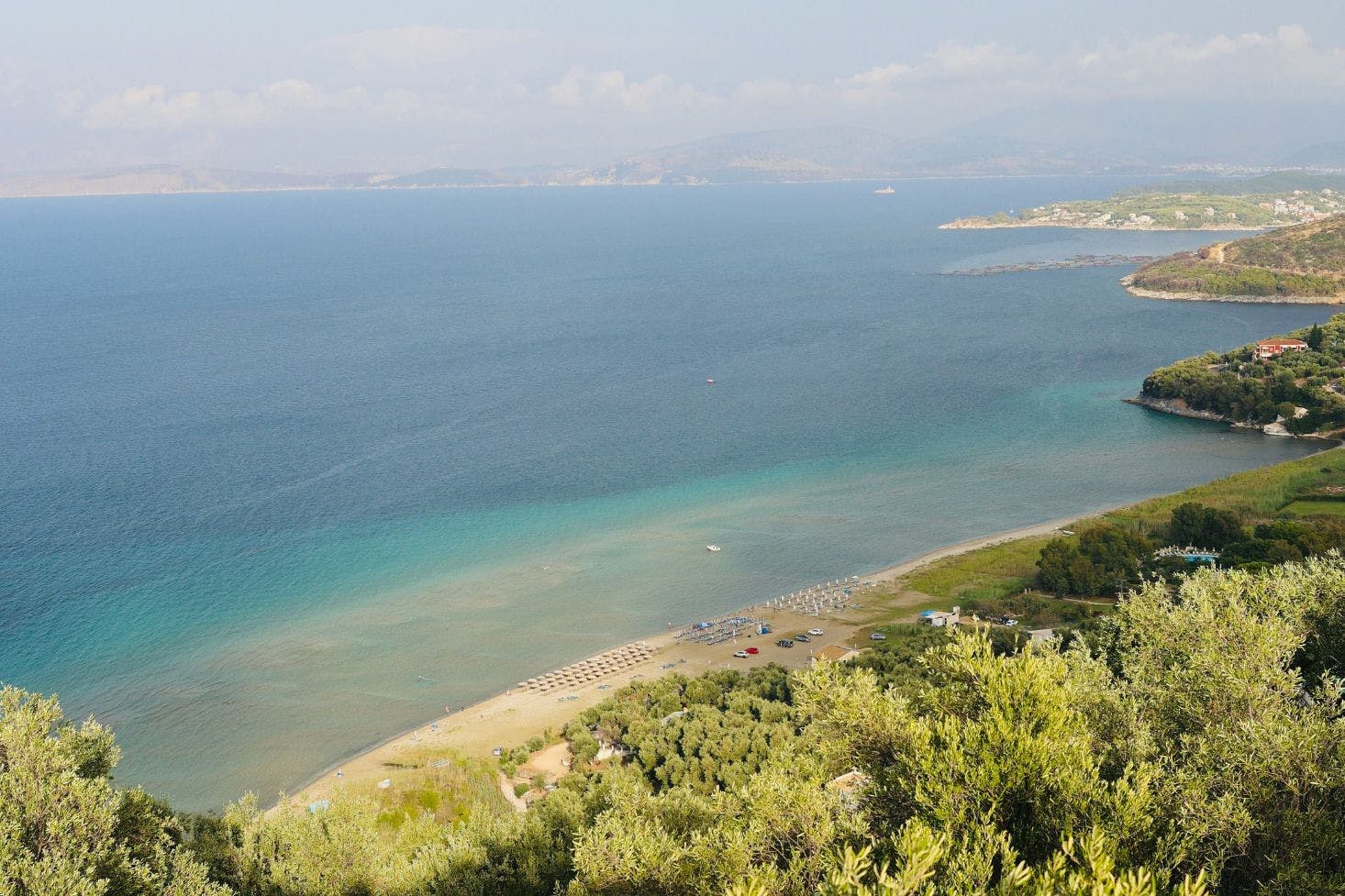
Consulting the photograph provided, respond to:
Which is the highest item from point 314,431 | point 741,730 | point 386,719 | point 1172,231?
point 1172,231

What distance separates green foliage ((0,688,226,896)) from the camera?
1230cm

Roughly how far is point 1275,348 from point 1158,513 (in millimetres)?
38928

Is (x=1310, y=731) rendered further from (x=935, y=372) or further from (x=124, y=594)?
(x=935, y=372)

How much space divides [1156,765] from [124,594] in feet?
156

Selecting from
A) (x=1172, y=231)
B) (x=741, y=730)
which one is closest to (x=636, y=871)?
(x=741, y=730)

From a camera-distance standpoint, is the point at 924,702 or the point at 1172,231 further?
the point at 1172,231

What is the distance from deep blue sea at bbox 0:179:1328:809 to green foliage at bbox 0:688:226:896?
66.6 feet

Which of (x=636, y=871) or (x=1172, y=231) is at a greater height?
(x=1172, y=231)

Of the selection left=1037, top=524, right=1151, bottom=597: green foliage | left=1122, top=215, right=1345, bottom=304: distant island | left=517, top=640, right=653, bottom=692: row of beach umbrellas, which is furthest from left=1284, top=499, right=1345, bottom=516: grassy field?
left=1122, top=215, right=1345, bottom=304: distant island

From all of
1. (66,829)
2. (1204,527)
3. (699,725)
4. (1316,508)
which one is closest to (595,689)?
(699,725)

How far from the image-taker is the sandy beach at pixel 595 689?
34625mm

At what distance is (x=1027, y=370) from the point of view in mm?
87688

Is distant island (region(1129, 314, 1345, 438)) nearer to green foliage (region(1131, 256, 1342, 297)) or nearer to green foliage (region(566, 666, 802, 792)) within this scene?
green foliage (region(1131, 256, 1342, 297))

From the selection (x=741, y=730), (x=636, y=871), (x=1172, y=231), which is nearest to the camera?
(x=636, y=871)
